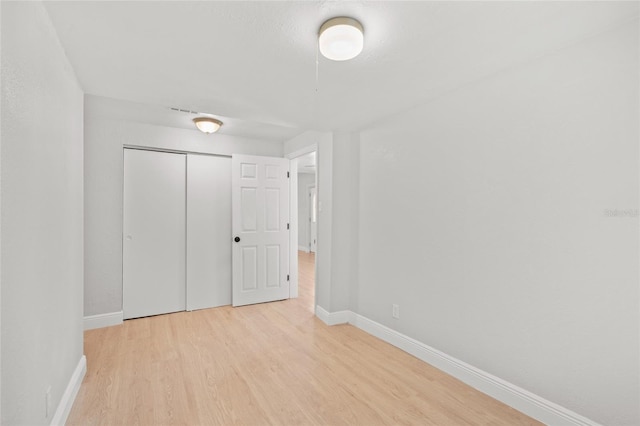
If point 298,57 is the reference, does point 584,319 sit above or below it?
below

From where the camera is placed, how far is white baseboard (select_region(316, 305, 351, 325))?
11.2 ft

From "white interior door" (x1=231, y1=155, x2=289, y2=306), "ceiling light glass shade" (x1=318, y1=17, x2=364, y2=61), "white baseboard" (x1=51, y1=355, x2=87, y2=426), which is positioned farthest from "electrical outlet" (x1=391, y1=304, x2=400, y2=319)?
"white baseboard" (x1=51, y1=355, x2=87, y2=426)

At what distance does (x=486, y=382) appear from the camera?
211 cm

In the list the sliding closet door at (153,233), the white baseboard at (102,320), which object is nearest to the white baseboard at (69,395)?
the white baseboard at (102,320)

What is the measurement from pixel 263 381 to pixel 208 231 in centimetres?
228

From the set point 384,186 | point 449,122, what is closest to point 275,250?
point 384,186

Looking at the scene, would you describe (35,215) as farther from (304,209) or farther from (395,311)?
(304,209)

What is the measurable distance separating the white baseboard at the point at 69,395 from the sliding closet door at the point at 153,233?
1.32 metres

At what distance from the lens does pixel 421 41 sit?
1.71m

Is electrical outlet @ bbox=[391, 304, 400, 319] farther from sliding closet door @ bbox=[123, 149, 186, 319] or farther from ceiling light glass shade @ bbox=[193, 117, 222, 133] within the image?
ceiling light glass shade @ bbox=[193, 117, 222, 133]

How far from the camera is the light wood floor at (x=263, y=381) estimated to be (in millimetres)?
1883

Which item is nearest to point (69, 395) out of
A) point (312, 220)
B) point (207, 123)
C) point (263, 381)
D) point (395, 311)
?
point (263, 381)

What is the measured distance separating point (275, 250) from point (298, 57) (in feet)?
9.54

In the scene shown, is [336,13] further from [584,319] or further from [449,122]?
[584,319]
